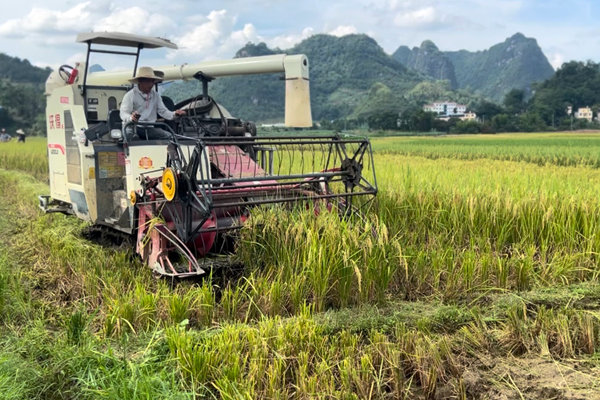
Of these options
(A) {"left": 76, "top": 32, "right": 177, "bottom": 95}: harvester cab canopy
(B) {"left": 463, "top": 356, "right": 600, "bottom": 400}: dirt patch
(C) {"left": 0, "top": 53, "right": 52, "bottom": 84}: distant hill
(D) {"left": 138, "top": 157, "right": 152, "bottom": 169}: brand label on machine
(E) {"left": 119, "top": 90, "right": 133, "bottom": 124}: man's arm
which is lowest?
(B) {"left": 463, "top": 356, "right": 600, "bottom": 400}: dirt patch

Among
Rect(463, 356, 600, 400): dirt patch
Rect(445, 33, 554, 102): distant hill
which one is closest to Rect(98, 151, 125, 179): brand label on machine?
Rect(463, 356, 600, 400): dirt patch

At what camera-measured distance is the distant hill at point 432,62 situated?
157375mm

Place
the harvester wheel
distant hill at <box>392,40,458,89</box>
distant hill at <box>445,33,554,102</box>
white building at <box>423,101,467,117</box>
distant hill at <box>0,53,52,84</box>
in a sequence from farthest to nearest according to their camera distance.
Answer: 1. distant hill at <box>392,40,458,89</box>
2. distant hill at <box>445,33,554,102</box>
3. distant hill at <box>0,53,52,84</box>
4. white building at <box>423,101,467,117</box>
5. the harvester wheel

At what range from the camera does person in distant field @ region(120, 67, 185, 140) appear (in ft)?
18.8

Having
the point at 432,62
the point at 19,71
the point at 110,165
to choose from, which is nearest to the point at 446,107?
the point at 19,71

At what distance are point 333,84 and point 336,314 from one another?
9218cm

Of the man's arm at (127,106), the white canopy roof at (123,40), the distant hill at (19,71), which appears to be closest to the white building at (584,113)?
the white canopy roof at (123,40)

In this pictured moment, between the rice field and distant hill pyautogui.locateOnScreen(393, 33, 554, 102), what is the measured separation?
147357 mm

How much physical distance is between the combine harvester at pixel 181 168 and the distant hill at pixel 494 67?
146853 millimetres

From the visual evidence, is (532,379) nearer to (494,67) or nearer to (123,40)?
(123,40)

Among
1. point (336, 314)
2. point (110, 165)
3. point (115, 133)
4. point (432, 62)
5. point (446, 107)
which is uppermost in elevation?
point (432, 62)

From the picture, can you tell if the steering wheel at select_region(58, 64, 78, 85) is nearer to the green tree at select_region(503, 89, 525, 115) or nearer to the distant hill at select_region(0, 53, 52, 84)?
the green tree at select_region(503, 89, 525, 115)

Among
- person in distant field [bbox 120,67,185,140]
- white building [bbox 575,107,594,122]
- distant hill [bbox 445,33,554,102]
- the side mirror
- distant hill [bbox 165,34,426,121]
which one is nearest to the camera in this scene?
the side mirror

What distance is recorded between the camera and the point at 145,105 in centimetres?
603
